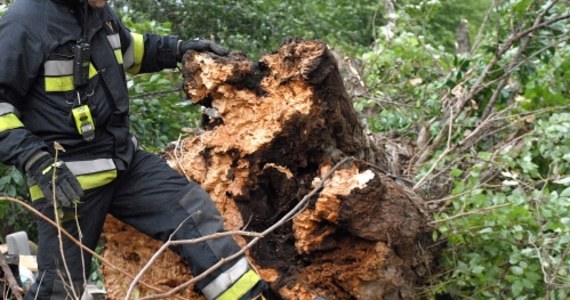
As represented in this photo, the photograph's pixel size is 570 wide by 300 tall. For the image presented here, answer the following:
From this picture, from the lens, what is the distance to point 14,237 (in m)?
4.00

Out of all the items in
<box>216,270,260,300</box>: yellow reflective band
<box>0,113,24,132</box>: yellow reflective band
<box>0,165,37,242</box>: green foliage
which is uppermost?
<box>0,113,24,132</box>: yellow reflective band

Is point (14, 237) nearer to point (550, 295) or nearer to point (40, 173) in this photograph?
point (40, 173)

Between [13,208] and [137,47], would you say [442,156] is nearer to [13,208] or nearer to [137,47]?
[137,47]

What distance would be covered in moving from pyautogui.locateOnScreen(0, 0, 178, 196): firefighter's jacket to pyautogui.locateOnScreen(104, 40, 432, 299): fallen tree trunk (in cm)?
34

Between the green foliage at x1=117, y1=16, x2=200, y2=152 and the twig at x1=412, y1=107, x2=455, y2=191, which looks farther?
the green foliage at x1=117, y1=16, x2=200, y2=152

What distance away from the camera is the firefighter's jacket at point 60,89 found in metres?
2.85

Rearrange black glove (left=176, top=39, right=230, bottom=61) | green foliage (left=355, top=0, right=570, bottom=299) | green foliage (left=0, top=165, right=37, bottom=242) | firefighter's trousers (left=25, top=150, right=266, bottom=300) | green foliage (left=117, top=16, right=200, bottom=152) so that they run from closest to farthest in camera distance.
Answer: firefighter's trousers (left=25, top=150, right=266, bottom=300)
black glove (left=176, top=39, right=230, bottom=61)
green foliage (left=355, top=0, right=570, bottom=299)
green foliage (left=0, top=165, right=37, bottom=242)
green foliage (left=117, top=16, right=200, bottom=152)

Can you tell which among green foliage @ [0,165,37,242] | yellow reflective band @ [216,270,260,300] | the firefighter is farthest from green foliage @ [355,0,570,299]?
green foliage @ [0,165,37,242]

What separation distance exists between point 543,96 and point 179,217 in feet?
8.78

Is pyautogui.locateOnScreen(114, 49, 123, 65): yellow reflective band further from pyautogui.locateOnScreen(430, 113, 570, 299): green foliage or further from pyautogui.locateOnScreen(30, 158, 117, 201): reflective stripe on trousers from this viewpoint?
pyautogui.locateOnScreen(430, 113, 570, 299): green foliage

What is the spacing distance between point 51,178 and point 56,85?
38cm

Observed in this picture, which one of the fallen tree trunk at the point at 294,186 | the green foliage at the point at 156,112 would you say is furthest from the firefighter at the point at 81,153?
the green foliage at the point at 156,112

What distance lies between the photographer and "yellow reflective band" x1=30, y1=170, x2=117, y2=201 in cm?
298

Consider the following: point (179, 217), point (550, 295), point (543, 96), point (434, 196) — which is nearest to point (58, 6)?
point (179, 217)
